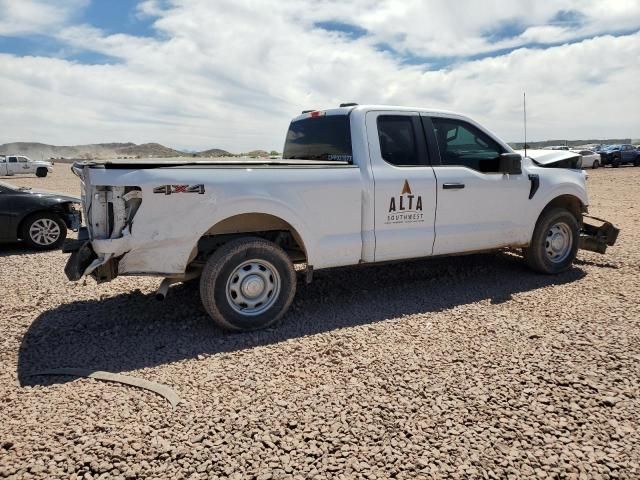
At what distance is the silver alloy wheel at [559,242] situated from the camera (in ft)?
20.4

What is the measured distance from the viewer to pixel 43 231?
8.14 meters

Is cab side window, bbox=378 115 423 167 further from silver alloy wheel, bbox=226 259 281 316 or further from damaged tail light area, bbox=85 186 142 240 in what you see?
damaged tail light area, bbox=85 186 142 240

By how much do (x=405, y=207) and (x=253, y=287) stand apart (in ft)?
5.79

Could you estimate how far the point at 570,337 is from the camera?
407 cm

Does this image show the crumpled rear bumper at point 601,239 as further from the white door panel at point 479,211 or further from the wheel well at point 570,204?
the white door panel at point 479,211

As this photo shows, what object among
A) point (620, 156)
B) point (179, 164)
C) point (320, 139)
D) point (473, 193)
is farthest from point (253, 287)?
point (620, 156)

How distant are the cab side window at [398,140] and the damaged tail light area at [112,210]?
97.0 inches

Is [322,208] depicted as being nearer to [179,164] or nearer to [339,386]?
[179,164]

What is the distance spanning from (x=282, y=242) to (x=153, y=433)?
2.47 m

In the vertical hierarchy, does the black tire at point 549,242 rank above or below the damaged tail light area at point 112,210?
below

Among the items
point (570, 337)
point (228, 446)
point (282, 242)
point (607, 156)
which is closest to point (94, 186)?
point (282, 242)

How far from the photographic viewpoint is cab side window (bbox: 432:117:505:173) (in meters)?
5.40

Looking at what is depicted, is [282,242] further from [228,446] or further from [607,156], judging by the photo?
[607,156]

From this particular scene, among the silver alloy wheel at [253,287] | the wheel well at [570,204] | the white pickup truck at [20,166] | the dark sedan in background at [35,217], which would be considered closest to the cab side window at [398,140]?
the silver alloy wheel at [253,287]
